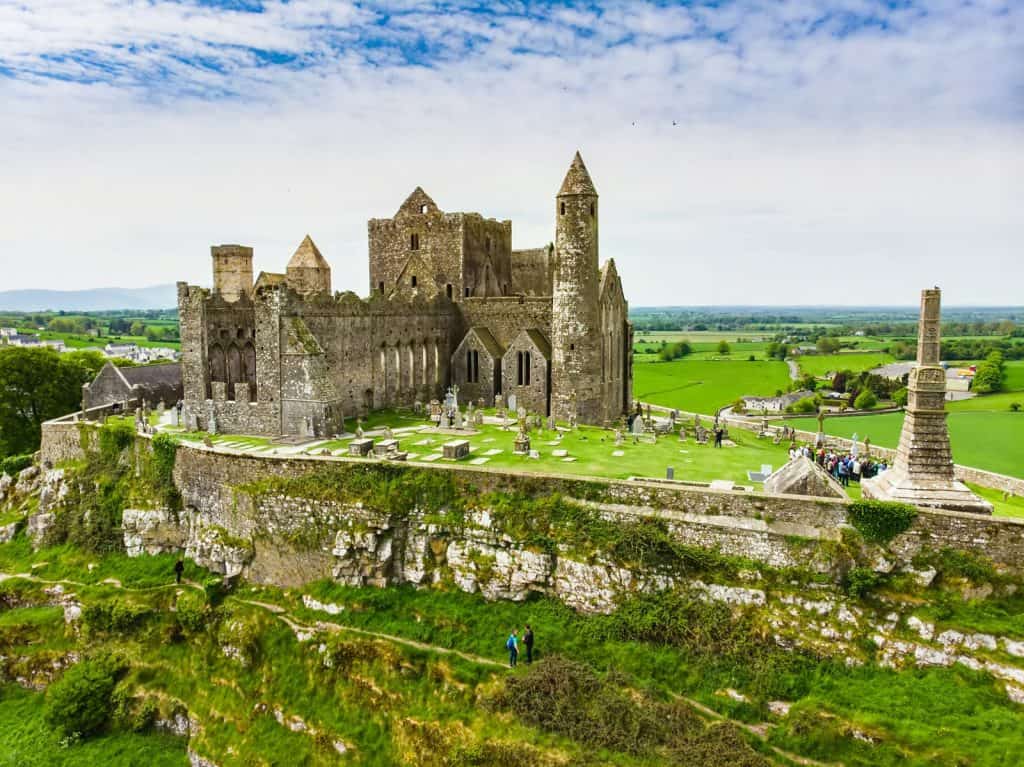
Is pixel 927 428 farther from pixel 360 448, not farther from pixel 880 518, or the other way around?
pixel 360 448

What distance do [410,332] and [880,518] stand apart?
24.5 meters

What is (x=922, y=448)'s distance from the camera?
1983 centimetres

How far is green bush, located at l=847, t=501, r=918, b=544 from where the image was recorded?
61.6 feet

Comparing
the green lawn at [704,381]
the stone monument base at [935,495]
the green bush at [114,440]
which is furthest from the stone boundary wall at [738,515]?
the green lawn at [704,381]

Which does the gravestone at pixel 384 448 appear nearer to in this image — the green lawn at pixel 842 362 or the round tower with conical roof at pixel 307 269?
the round tower with conical roof at pixel 307 269

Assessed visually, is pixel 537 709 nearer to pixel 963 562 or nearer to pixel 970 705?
pixel 970 705

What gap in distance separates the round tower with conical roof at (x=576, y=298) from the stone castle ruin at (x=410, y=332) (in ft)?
0.19

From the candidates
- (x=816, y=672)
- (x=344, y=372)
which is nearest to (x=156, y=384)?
(x=344, y=372)

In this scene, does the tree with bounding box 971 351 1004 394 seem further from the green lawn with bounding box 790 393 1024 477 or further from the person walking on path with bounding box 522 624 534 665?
the person walking on path with bounding box 522 624 534 665

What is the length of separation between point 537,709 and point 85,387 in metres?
35.1

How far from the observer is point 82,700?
22781mm

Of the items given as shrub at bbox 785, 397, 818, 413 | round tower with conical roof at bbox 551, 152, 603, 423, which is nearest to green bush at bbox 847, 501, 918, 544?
round tower with conical roof at bbox 551, 152, 603, 423

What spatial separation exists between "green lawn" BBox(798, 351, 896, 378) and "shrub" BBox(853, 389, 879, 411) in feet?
82.8

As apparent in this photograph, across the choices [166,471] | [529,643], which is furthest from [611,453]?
[166,471]
